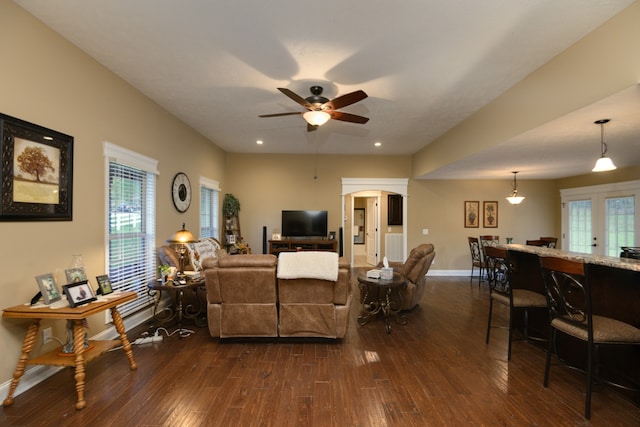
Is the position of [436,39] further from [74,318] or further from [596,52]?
[74,318]

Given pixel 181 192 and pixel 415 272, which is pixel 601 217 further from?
pixel 181 192

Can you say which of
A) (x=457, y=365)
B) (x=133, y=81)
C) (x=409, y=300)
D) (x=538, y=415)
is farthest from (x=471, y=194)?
(x=133, y=81)

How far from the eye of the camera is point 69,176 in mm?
2746

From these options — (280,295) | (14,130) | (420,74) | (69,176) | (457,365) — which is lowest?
(457,365)

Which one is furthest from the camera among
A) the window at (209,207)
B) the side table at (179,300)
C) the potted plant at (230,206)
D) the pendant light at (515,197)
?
the potted plant at (230,206)

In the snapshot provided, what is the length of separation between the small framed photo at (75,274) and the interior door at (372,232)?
736 centimetres

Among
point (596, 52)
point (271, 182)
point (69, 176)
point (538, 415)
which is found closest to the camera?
point (538, 415)

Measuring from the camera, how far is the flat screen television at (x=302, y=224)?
7145 millimetres

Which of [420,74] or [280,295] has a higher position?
[420,74]

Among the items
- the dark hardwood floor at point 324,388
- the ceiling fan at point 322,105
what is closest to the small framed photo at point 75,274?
the dark hardwood floor at point 324,388

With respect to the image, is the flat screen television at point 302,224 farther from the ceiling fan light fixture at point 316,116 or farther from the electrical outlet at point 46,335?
the electrical outlet at point 46,335

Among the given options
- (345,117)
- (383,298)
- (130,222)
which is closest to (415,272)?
(383,298)

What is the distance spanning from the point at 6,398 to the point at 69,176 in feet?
6.13

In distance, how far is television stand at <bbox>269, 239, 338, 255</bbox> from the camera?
690 cm
